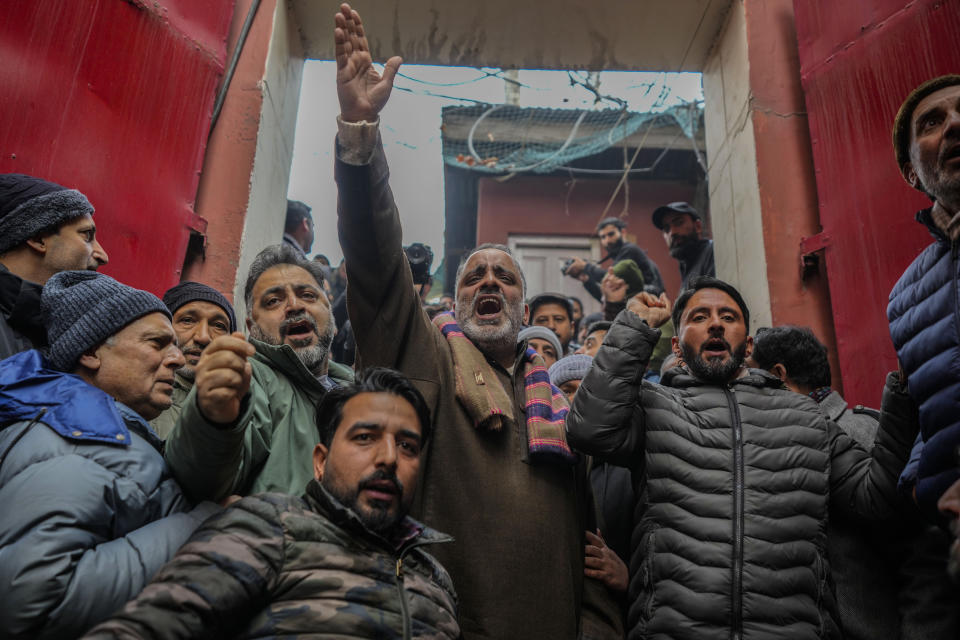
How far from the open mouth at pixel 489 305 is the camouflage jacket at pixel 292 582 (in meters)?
1.18

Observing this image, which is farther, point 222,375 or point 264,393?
point 264,393

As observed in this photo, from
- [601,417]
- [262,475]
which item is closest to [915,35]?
[601,417]

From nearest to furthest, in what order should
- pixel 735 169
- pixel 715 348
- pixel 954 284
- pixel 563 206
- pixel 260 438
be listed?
pixel 954 284 < pixel 260 438 < pixel 715 348 < pixel 735 169 < pixel 563 206

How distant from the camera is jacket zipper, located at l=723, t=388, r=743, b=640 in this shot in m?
2.10

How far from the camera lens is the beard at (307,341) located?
2965mm

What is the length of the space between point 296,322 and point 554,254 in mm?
9762

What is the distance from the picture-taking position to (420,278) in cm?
493

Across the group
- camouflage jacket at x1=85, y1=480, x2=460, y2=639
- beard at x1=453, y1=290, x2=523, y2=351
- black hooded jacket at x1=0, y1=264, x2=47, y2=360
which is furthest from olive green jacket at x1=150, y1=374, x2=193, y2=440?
beard at x1=453, y1=290, x2=523, y2=351

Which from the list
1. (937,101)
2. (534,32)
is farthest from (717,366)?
(534,32)

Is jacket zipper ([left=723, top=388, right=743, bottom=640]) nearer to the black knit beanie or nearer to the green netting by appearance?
the black knit beanie

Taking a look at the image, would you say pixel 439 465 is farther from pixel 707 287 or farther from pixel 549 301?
pixel 549 301

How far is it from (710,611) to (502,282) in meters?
1.56

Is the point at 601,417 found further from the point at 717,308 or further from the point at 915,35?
the point at 915,35

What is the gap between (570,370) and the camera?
3871 millimetres
